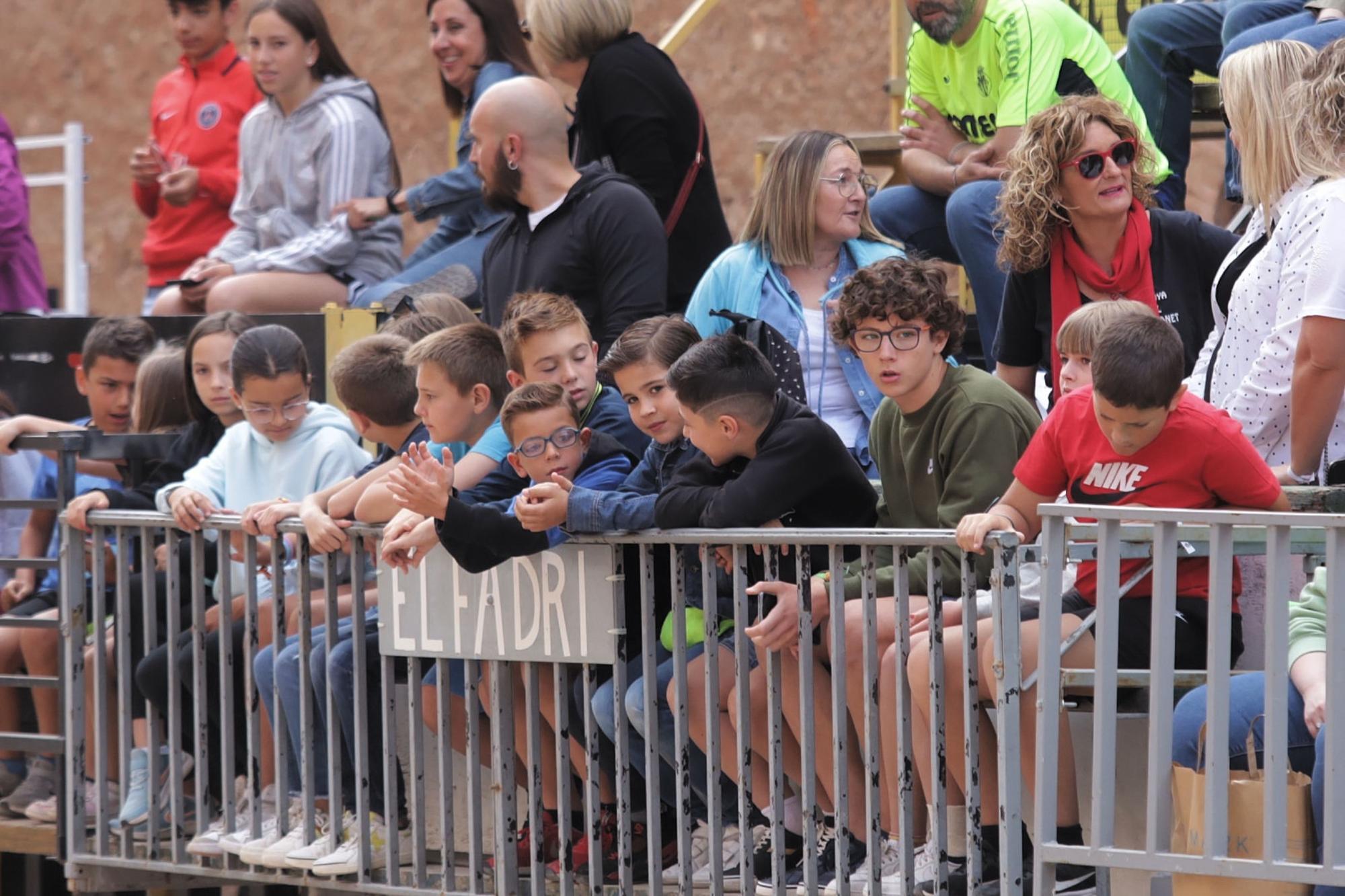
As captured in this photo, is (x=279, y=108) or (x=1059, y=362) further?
(x=279, y=108)

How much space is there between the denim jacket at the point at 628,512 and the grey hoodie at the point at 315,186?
10.7 ft

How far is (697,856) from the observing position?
488 cm

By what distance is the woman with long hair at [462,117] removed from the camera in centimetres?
718

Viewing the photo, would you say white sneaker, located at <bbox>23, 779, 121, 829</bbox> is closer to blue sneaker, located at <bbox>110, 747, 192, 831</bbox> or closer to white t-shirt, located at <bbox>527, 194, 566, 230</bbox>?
blue sneaker, located at <bbox>110, 747, 192, 831</bbox>

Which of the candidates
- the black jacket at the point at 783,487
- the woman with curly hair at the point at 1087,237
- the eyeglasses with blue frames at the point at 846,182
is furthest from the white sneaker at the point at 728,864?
the eyeglasses with blue frames at the point at 846,182

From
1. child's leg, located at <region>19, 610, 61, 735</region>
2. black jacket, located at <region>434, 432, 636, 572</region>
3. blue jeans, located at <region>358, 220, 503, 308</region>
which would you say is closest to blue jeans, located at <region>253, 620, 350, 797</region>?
black jacket, located at <region>434, 432, 636, 572</region>

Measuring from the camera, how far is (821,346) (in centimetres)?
532

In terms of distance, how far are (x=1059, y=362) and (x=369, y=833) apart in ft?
7.10

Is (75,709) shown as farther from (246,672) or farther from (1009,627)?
(1009,627)

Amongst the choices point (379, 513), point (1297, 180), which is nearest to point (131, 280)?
point (379, 513)

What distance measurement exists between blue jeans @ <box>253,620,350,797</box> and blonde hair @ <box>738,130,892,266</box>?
1.62 m

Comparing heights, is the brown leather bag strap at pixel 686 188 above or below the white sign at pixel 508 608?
above

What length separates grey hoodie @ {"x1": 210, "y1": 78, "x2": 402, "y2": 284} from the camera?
7590 mm

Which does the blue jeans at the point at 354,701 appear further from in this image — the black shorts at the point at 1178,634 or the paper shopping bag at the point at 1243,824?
the paper shopping bag at the point at 1243,824
